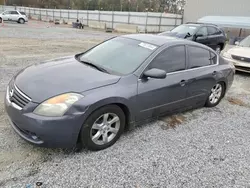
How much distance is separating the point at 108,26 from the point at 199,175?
30759mm

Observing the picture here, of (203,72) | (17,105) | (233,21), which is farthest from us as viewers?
(233,21)

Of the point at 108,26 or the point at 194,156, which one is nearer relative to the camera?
the point at 194,156

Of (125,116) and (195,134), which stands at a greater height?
(125,116)

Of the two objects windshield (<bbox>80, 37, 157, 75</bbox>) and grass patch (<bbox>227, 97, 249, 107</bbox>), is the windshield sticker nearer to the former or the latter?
windshield (<bbox>80, 37, 157, 75</bbox>)

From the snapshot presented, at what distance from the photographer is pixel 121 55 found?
369 cm

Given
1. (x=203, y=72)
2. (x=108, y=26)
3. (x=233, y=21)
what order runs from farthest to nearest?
(x=108, y=26) → (x=233, y=21) → (x=203, y=72)

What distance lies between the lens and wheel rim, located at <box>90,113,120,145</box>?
3.00 m

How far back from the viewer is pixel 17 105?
277 cm

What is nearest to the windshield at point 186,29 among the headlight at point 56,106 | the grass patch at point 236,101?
the grass patch at point 236,101

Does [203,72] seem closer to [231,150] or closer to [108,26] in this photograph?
[231,150]

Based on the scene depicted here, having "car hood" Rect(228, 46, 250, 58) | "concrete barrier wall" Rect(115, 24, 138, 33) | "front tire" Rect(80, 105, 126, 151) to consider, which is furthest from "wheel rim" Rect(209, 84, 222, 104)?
"concrete barrier wall" Rect(115, 24, 138, 33)

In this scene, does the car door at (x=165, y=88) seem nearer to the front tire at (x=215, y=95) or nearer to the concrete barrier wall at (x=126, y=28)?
the front tire at (x=215, y=95)

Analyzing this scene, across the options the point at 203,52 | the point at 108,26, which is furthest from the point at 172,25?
the point at 203,52

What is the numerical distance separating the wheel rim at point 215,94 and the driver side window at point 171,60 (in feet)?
4.06
